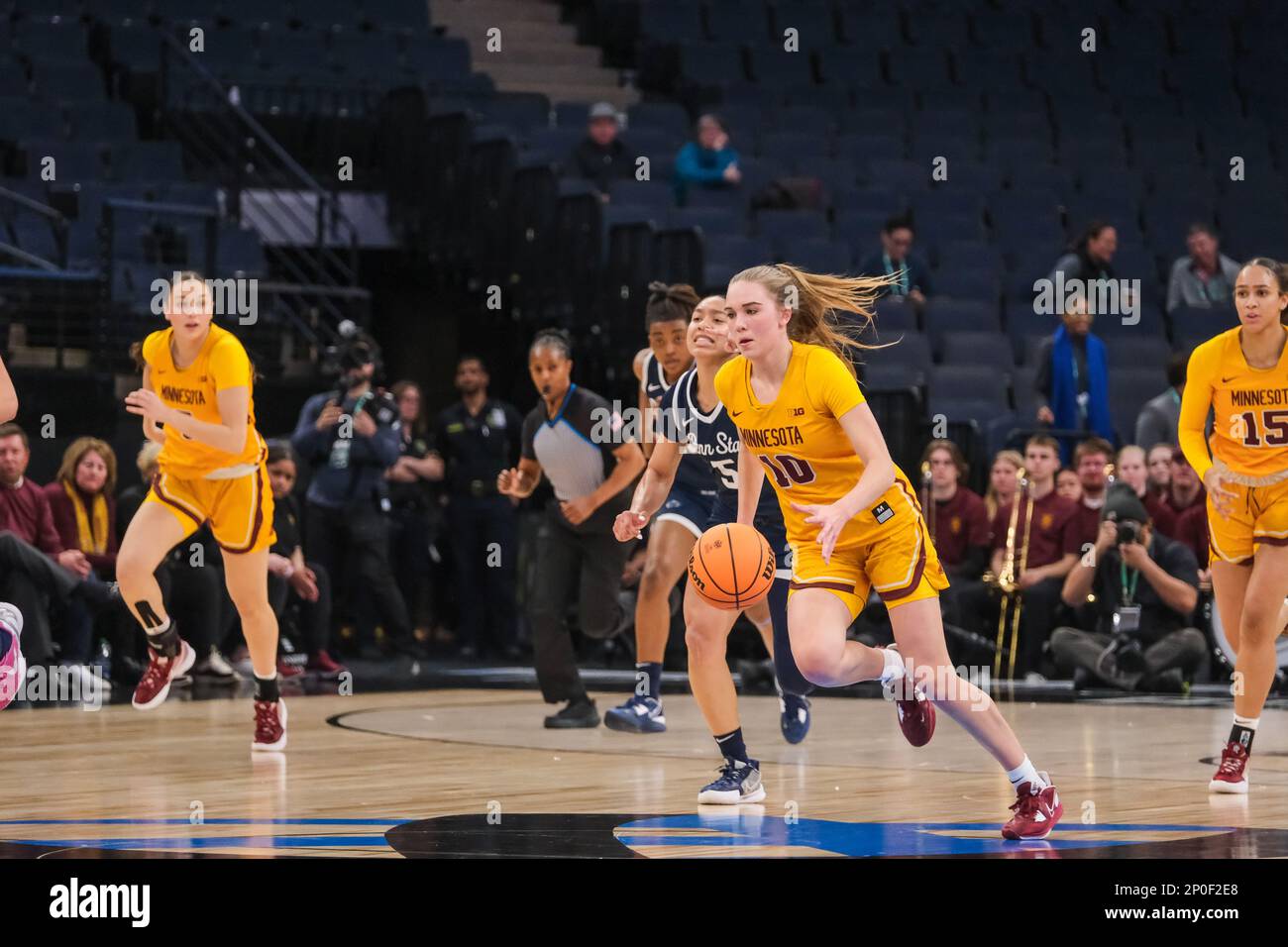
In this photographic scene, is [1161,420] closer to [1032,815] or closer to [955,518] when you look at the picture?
[955,518]

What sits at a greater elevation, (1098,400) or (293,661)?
(1098,400)

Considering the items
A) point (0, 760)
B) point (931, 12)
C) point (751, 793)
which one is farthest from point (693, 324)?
point (931, 12)

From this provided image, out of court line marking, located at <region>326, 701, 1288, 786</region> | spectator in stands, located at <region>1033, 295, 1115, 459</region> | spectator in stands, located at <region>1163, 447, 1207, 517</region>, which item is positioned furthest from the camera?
spectator in stands, located at <region>1033, 295, 1115, 459</region>

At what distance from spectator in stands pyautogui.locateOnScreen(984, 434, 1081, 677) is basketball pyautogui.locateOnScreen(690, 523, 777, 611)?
20.0 ft

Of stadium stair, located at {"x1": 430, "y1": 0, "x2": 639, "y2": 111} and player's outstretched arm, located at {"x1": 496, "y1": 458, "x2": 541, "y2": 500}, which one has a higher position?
stadium stair, located at {"x1": 430, "y1": 0, "x2": 639, "y2": 111}

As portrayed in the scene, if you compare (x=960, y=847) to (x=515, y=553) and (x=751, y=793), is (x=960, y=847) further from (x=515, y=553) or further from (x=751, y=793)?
(x=515, y=553)

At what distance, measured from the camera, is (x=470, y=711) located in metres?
10.1

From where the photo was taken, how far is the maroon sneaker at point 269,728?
790 centimetres

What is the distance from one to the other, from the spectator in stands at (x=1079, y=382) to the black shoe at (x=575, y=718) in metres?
4.77

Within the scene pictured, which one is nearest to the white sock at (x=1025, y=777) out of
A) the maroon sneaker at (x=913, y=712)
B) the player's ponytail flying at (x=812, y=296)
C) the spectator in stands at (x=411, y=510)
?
the maroon sneaker at (x=913, y=712)

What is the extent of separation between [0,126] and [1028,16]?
9.84 m

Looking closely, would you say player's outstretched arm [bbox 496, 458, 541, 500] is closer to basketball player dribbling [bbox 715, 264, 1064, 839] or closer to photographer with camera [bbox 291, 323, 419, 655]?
basketball player dribbling [bbox 715, 264, 1064, 839]

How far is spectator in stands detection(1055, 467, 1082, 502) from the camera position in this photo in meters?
11.6
